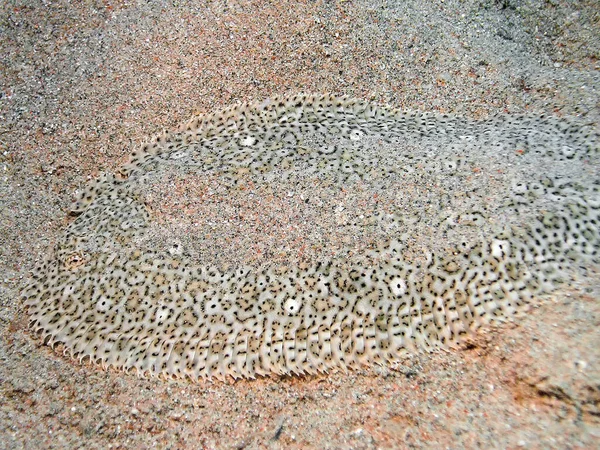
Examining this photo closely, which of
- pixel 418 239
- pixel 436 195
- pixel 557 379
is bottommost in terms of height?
pixel 557 379

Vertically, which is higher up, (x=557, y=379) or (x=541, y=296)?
(x=541, y=296)

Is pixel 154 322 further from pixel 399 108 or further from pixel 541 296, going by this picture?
pixel 399 108

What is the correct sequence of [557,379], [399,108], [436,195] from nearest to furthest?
[557,379]
[436,195]
[399,108]

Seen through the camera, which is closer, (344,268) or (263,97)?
(344,268)

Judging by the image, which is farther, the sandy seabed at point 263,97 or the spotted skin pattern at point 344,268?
the spotted skin pattern at point 344,268

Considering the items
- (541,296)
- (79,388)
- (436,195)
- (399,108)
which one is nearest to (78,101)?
(79,388)

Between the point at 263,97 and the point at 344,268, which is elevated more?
the point at 263,97

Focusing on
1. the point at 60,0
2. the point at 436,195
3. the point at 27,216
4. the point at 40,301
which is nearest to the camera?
the point at 436,195

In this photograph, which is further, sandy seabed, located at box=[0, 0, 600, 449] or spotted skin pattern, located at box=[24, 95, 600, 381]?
spotted skin pattern, located at box=[24, 95, 600, 381]
